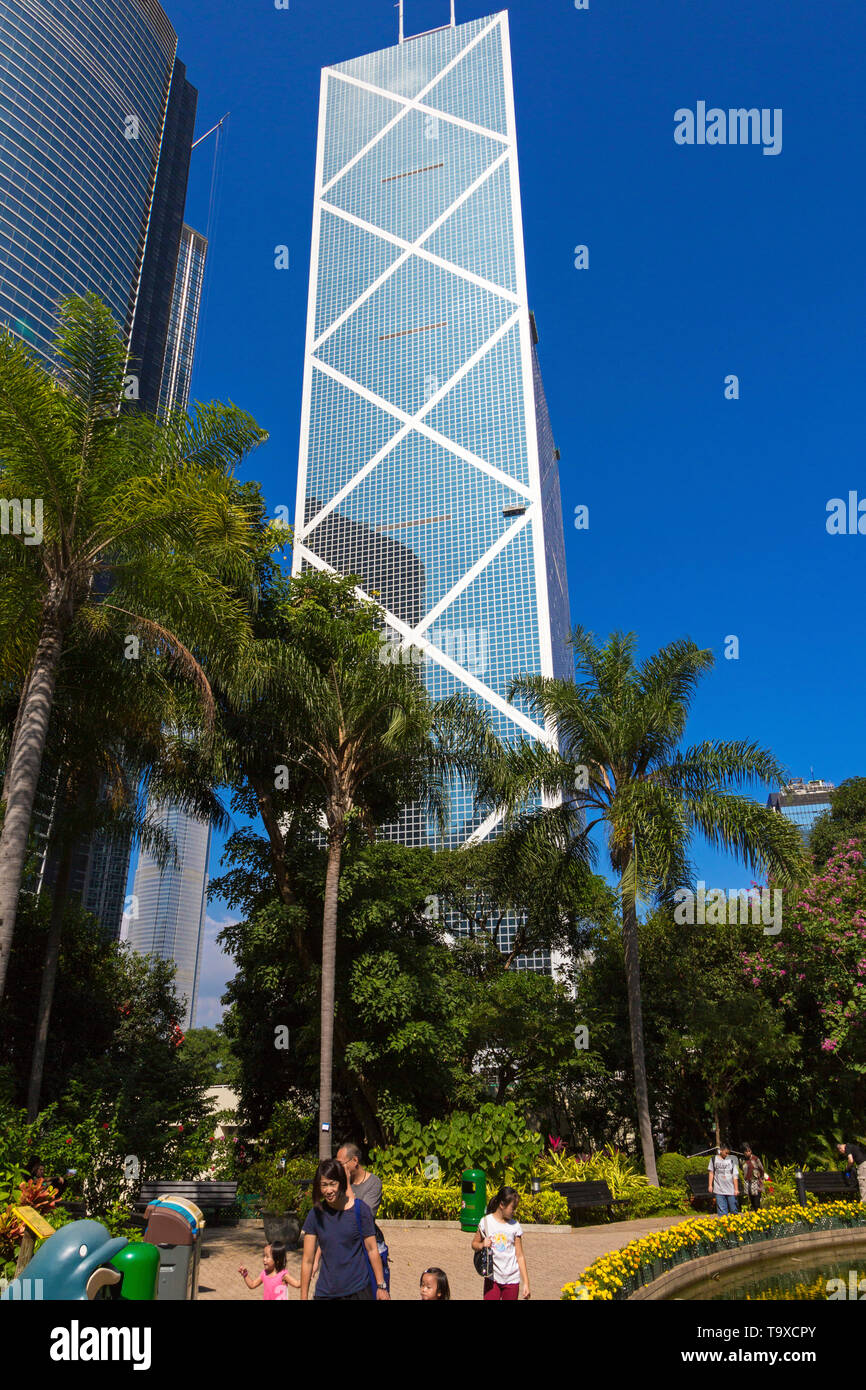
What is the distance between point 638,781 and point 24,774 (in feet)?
38.4

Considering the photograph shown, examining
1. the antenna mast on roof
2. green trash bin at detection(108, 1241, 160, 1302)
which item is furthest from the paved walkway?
the antenna mast on roof

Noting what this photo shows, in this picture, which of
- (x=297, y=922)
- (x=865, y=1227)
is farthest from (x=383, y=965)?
(x=865, y=1227)

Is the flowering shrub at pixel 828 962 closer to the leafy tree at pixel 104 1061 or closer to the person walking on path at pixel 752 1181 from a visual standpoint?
the person walking on path at pixel 752 1181

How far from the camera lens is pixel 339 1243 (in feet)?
17.1

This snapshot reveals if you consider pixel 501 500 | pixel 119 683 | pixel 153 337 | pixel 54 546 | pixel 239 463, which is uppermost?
pixel 153 337

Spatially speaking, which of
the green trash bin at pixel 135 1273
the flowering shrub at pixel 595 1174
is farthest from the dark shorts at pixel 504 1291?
the flowering shrub at pixel 595 1174

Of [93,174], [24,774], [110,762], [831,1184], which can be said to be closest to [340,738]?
[110,762]

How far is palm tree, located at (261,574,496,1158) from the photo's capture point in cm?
1644

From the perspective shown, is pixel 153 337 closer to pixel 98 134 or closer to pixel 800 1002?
pixel 98 134

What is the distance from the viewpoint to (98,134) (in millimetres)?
79500

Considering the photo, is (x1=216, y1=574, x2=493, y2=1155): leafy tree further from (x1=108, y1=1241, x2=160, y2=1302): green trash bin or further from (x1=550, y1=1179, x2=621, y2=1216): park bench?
(x1=108, y1=1241, x2=160, y2=1302): green trash bin

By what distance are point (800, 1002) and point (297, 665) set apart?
14513 millimetres

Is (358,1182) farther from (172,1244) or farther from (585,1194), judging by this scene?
(585,1194)
